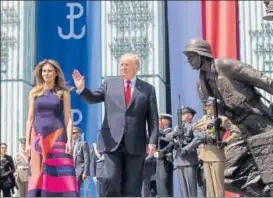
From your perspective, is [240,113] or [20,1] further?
[20,1]

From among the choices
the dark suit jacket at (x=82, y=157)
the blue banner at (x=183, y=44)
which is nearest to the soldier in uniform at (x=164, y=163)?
the dark suit jacket at (x=82, y=157)

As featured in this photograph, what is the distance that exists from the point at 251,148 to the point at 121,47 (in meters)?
11.3

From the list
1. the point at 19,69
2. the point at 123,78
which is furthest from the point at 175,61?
the point at 123,78

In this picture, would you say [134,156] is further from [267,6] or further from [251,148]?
[267,6]

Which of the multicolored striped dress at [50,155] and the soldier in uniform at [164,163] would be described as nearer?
the multicolored striped dress at [50,155]

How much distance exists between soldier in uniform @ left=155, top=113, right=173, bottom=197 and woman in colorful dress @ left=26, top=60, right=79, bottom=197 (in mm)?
4494

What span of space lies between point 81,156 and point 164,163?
157cm

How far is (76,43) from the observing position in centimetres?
1598

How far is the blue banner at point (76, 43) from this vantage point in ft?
51.0

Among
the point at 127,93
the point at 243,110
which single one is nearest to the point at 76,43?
the point at 127,93

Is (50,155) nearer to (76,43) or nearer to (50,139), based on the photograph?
(50,139)

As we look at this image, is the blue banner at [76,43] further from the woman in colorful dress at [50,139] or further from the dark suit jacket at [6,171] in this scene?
the woman in colorful dress at [50,139]

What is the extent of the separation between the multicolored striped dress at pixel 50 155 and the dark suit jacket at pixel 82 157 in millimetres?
5171

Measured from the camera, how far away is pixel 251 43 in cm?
1673
